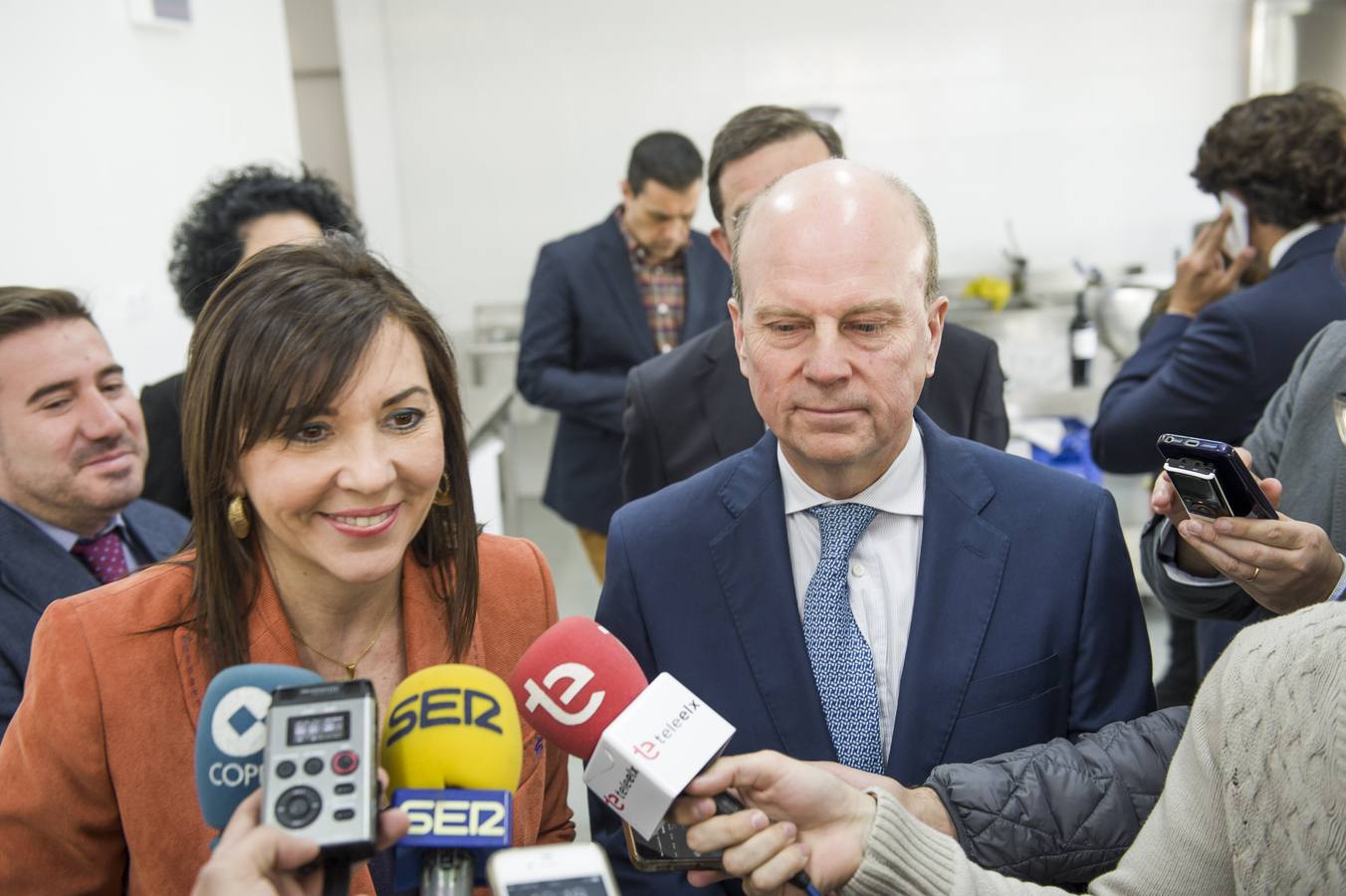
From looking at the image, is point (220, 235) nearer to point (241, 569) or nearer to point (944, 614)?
point (241, 569)

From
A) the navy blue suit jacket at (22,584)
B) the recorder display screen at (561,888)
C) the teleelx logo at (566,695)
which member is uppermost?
the teleelx logo at (566,695)

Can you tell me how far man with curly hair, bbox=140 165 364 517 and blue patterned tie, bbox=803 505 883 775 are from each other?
1.68 meters

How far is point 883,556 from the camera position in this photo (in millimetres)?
1418

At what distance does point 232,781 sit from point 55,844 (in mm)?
396

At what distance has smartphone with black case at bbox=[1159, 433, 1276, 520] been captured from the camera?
4.54 ft

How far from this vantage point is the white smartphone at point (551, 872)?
87 cm

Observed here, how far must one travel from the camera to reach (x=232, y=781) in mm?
1048

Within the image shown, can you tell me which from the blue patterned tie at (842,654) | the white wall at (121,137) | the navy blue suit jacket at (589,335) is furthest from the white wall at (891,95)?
the blue patterned tie at (842,654)

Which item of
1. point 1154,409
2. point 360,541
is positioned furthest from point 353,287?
point 1154,409

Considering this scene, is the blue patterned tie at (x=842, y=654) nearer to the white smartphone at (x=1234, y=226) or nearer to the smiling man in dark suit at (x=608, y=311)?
the white smartphone at (x=1234, y=226)

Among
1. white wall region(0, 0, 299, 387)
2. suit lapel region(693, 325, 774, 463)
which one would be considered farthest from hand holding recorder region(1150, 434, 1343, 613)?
white wall region(0, 0, 299, 387)

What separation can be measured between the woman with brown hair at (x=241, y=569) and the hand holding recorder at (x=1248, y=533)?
873mm

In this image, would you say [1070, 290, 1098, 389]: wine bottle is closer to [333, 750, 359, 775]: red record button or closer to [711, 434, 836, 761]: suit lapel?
[711, 434, 836, 761]: suit lapel

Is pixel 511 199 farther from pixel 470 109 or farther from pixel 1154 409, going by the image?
pixel 1154 409
